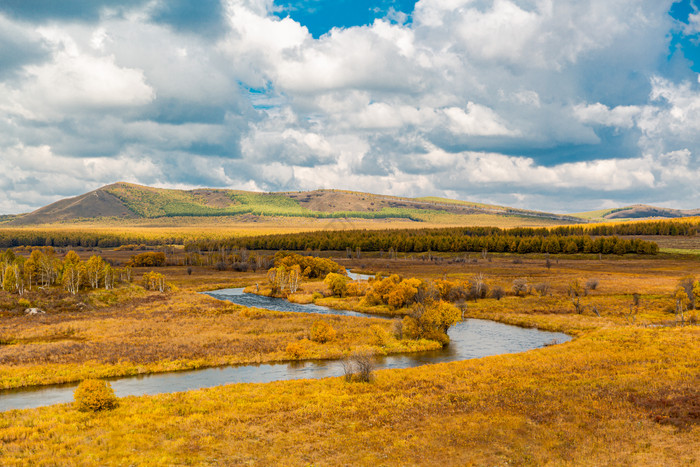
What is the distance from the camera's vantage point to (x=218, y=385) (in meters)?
45.0

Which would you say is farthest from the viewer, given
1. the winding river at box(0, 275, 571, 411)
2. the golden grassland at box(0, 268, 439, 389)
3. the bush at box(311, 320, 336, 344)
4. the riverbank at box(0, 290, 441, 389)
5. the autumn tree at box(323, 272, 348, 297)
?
the autumn tree at box(323, 272, 348, 297)

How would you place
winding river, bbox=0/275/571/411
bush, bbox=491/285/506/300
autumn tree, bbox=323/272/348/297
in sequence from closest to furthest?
1. winding river, bbox=0/275/571/411
2. bush, bbox=491/285/506/300
3. autumn tree, bbox=323/272/348/297

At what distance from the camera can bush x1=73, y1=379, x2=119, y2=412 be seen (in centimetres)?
3506

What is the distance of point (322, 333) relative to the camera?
212 feet

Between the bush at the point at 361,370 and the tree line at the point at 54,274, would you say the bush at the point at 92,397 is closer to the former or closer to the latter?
the bush at the point at 361,370

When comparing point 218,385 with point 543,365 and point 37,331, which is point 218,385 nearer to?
point 543,365

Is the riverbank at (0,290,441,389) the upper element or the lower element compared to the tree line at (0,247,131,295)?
lower

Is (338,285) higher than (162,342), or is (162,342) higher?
(338,285)

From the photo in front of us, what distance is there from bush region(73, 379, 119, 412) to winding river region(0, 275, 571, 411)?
787 cm

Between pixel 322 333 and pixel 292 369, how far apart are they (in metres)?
11.8

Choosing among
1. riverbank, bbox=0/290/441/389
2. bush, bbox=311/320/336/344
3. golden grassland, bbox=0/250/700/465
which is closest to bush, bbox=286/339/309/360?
riverbank, bbox=0/290/441/389

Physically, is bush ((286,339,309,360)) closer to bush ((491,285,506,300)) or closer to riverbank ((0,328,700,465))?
riverbank ((0,328,700,465))

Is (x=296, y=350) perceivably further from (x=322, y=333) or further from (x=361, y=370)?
(x=361, y=370)

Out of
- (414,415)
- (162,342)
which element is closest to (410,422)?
(414,415)
